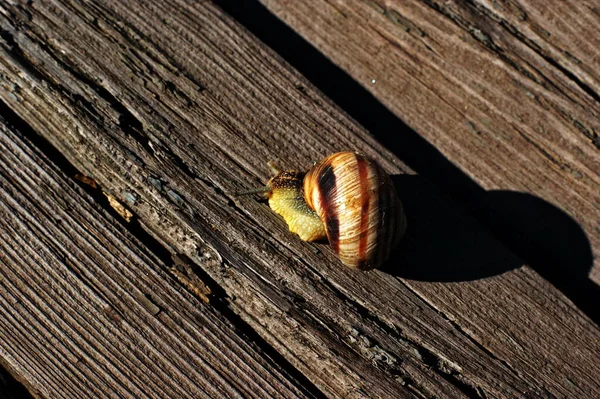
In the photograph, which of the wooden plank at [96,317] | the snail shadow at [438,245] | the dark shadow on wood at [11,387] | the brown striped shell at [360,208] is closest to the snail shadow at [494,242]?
the snail shadow at [438,245]

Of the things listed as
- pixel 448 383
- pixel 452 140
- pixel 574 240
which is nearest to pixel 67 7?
pixel 452 140

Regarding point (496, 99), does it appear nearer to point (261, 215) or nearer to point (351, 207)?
point (351, 207)

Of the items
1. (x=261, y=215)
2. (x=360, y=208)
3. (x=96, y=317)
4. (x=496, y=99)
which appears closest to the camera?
(x=96, y=317)

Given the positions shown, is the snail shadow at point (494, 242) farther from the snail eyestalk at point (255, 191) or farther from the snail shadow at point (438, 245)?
the snail eyestalk at point (255, 191)

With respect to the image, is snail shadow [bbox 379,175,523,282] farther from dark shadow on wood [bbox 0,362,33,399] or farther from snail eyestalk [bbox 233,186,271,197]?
dark shadow on wood [bbox 0,362,33,399]

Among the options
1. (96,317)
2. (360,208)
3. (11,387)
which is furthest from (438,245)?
(11,387)

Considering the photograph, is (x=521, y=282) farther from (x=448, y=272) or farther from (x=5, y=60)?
(x=5, y=60)

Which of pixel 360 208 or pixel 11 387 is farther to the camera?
pixel 360 208
